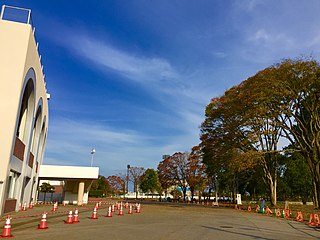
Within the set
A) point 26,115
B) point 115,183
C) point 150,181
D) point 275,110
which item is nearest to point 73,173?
point 26,115

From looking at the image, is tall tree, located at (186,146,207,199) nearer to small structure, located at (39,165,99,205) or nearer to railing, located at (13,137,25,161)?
small structure, located at (39,165,99,205)

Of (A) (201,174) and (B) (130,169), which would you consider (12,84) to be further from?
(B) (130,169)

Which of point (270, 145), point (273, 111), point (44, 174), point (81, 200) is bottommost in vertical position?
point (81, 200)

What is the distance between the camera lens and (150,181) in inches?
2970

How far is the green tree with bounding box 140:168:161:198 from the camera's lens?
7531cm

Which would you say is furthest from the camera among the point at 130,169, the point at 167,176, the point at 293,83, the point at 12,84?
the point at 130,169

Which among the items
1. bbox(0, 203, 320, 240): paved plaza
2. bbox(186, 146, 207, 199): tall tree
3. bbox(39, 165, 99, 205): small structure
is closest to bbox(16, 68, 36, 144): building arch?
bbox(0, 203, 320, 240): paved plaza

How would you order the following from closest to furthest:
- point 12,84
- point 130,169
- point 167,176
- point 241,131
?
point 12,84, point 241,131, point 167,176, point 130,169

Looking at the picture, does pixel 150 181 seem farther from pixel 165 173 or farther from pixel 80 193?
pixel 80 193

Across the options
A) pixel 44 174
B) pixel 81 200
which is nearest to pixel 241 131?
pixel 81 200

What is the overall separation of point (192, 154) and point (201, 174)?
4.56 meters

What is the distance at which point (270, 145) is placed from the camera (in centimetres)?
3247

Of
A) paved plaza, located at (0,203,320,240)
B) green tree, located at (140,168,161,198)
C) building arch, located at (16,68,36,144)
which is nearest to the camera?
paved plaza, located at (0,203,320,240)

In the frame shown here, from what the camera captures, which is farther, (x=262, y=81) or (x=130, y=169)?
(x=130, y=169)
